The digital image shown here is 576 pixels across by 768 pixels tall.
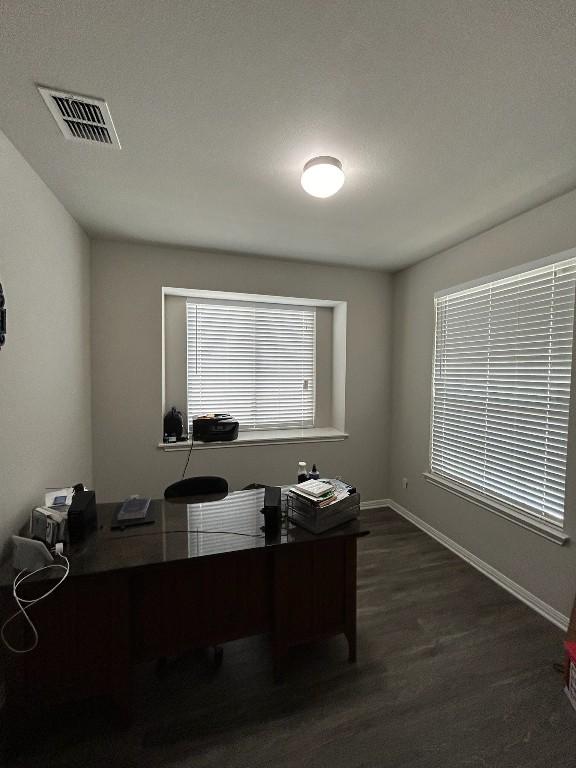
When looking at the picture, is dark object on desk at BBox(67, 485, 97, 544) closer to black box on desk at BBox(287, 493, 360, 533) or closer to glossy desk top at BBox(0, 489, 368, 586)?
glossy desk top at BBox(0, 489, 368, 586)

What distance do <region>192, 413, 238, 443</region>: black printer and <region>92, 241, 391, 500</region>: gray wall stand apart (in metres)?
0.14

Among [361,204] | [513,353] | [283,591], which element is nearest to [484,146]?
[361,204]

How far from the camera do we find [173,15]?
112cm

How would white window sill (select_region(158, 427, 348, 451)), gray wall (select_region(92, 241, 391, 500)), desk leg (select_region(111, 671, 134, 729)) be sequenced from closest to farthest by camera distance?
desk leg (select_region(111, 671, 134, 729))
gray wall (select_region(92, 241, 391, 500))
white window sill (select_region(158, 427, 348, 451))

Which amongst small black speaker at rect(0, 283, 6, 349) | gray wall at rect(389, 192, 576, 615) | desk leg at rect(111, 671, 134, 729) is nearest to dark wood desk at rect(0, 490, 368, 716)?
desk leg at rect(111, 671, 134, 729)

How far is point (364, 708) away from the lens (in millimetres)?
1646

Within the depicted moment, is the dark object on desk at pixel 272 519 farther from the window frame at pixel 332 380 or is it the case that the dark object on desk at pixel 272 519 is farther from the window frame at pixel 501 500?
the window frame at pixel 501 500

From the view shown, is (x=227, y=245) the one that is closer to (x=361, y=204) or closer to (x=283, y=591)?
(x=361, y=204)

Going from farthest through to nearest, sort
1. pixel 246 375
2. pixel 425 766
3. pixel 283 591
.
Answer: pixel 246 375, pixel 283 591, pixel 425 766

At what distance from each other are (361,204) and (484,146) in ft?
2.66

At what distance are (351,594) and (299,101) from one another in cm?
245

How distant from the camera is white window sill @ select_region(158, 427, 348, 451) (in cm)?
338

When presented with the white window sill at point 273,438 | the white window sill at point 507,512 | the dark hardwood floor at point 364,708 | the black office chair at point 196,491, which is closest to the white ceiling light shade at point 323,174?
the black office chair at point 196,491

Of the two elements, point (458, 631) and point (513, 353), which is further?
point (513, 353)
